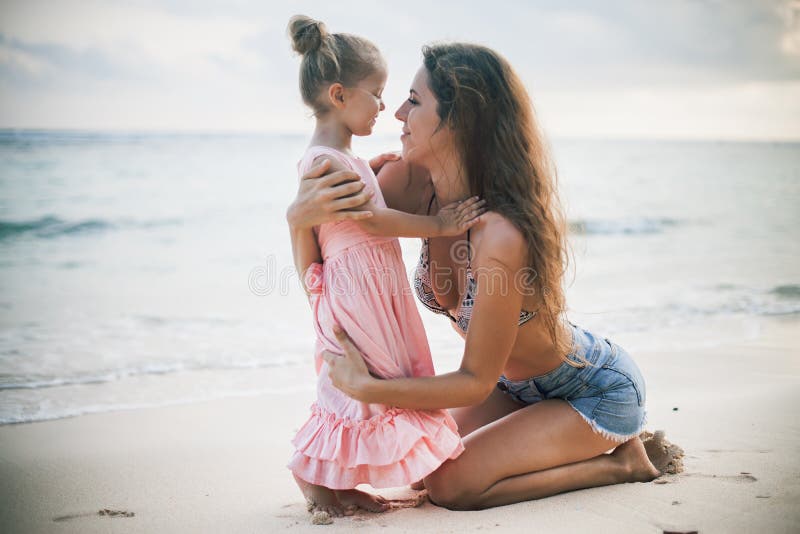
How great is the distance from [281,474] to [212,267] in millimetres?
6783

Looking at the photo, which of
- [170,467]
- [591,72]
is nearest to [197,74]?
[591,72]

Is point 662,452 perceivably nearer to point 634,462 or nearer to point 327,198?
point 634,462

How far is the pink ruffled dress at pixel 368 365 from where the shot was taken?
8.39 ft

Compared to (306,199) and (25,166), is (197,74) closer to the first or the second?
(25,166)

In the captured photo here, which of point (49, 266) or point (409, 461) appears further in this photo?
point (49, 266)

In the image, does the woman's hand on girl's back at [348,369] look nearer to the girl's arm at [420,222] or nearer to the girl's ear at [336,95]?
the girl's arm at [420,222]

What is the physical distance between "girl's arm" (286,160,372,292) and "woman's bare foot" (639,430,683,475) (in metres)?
1.71

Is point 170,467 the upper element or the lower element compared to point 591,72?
lower

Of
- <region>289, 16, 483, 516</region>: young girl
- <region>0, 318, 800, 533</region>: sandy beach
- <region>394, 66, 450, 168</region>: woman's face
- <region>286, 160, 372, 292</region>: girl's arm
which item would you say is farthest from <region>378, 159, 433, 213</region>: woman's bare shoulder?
<region>0, 318, 800, 533</region>: sandy beach

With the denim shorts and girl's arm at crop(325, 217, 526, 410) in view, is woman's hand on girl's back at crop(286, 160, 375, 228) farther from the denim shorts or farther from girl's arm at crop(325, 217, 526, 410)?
the denim shorts

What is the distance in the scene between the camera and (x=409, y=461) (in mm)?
2551

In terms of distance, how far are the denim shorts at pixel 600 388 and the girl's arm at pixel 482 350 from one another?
41cm

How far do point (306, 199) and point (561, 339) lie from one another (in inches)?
45.9

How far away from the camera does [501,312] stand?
2.48 metres
